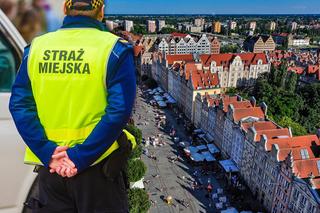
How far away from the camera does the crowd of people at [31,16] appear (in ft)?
13.9

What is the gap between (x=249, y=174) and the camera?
1120 inches

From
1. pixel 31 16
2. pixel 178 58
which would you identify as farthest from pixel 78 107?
pixel 178 58

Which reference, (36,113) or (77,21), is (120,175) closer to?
(36,113)

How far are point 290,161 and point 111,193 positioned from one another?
2134 cm

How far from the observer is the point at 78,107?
120 inches

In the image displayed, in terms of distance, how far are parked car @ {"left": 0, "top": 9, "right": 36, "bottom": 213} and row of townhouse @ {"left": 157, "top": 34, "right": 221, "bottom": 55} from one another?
242ft

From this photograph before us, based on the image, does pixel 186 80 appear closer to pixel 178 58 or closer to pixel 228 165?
pixel 178 58

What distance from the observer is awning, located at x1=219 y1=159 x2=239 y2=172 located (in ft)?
99.2

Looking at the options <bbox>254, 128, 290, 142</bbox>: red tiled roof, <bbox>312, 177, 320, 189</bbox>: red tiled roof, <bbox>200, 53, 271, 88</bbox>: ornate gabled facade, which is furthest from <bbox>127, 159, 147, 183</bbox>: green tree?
<bbox>200, 53, 271, 88</bbox>: ornate gabled facade

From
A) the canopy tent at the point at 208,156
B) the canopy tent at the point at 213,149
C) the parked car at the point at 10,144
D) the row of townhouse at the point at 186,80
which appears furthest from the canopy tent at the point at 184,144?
the parked car at the point at 10,144

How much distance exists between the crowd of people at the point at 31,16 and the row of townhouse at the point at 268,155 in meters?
19.5

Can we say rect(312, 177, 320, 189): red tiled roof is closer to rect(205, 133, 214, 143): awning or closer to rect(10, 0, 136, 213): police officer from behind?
rect(205, 133, 214, 143): awning

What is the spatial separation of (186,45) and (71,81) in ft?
268

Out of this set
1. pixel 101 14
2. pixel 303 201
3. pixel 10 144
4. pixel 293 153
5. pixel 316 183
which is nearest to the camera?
pixel 101 14
